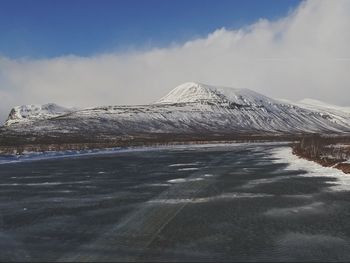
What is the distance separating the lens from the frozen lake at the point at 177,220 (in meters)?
9.84

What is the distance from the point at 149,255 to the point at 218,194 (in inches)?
395

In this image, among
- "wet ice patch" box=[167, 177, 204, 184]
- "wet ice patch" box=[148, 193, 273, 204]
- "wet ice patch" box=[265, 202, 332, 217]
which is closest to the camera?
"wet ice patch" box=[265, 202, 332, 217]

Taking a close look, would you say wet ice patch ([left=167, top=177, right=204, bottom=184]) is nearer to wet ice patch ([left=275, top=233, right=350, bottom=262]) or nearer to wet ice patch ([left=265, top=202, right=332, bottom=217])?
wet ice patch ([left=265, top=202, right=332, bottom=217])

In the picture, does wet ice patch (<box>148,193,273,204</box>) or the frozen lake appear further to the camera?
wet ice patch (<box>148,193,273,204</box>)

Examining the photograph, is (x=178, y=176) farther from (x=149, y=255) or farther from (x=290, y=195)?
(x=149, y=255)

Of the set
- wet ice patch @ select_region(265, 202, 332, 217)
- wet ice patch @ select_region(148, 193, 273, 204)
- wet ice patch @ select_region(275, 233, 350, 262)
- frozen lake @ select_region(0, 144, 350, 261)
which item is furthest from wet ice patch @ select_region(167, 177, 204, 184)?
wet ice patch @ select_region(275, 233, 350, 262)

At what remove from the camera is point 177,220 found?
13391 millimetres

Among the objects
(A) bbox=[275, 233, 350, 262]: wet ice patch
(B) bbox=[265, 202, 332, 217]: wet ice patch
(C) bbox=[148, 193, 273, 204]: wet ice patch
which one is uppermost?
(C) bbox=[148, 193, 273, 204]: wet ice patch

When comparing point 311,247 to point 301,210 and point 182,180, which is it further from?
point 182,180

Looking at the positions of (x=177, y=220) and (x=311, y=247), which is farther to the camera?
(x=177, y=220)

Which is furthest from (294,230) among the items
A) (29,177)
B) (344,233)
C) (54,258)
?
(29,177)

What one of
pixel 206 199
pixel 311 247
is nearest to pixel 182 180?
pixel 206 199

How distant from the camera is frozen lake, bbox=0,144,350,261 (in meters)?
9.84

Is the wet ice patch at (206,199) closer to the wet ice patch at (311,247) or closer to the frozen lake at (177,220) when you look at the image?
A: the frozen lake at (177,220)
